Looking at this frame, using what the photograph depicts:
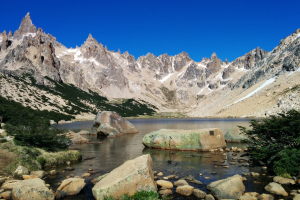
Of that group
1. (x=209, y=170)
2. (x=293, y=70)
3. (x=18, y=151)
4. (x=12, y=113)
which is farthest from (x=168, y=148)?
(x=293, y=70)

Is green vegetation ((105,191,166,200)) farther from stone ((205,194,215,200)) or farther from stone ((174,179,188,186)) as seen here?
stone ((174,179,188,186))

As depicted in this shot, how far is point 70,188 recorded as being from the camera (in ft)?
65.8

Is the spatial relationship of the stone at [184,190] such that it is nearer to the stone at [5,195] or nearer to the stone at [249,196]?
the stone at [249,196]

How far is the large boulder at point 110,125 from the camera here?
64125mm

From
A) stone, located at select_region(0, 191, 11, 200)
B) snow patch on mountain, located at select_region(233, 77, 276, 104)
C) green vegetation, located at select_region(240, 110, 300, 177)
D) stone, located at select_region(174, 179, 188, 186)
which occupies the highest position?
snow patch on mountain, located at select_region(233, 77, 276, 104)

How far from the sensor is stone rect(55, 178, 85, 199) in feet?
63.7

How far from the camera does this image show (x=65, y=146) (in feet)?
123

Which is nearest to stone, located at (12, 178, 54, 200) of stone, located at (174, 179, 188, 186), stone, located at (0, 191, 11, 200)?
stone, located at (0, 191, 11, 200)

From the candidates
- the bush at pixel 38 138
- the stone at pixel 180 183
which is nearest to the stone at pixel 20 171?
the bush at pixel 38 138

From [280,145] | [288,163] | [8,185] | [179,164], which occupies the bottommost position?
[8,185]

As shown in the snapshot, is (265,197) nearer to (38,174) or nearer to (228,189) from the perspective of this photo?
(228,189)

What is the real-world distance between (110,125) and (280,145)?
4585 cm

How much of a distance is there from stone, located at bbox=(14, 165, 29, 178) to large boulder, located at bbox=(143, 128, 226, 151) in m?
21.3

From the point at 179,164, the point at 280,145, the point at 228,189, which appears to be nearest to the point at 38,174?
the point at 179,164
